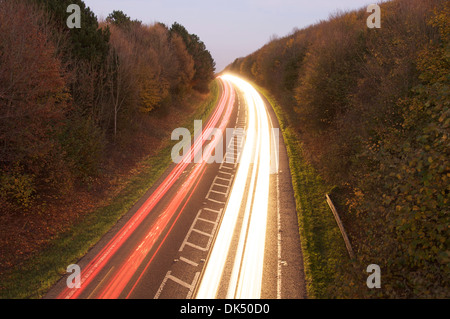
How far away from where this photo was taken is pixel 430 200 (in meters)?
7.63

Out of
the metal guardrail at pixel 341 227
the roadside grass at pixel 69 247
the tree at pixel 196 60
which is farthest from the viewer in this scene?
the tree at pixel 196 60

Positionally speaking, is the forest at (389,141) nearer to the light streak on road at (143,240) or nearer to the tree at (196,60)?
the light streak on road at (143,240)

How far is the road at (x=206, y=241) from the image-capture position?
10.8 m

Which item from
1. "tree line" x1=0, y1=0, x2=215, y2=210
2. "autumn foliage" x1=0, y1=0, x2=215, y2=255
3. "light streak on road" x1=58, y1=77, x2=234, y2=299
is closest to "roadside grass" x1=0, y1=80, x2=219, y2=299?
"light streak on road" x1=58, y1=77, x2=234, y2=299

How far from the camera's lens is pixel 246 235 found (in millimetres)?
14062

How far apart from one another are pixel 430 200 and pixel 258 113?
32442mm

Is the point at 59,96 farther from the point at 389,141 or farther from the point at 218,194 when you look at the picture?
the point at 389,141

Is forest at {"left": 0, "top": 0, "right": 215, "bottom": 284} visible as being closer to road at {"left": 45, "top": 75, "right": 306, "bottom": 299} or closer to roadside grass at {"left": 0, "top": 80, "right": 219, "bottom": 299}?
roadside grass at {"left": 0, "top": 80, "right": 219, "bottom": 299}

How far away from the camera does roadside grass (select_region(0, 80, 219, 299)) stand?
34.6ft

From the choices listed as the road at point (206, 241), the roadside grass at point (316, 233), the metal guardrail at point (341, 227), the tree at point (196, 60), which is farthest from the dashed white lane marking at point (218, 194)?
the tree at point (196, 60)

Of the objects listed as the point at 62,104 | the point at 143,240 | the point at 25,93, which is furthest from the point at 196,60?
the point at 143,240

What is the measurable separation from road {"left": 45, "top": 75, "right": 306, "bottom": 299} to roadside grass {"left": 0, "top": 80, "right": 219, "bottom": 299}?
1.56 feet

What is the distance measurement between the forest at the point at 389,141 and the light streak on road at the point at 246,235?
3184mm

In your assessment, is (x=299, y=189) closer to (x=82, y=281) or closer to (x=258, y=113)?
(x=82, y=281)
